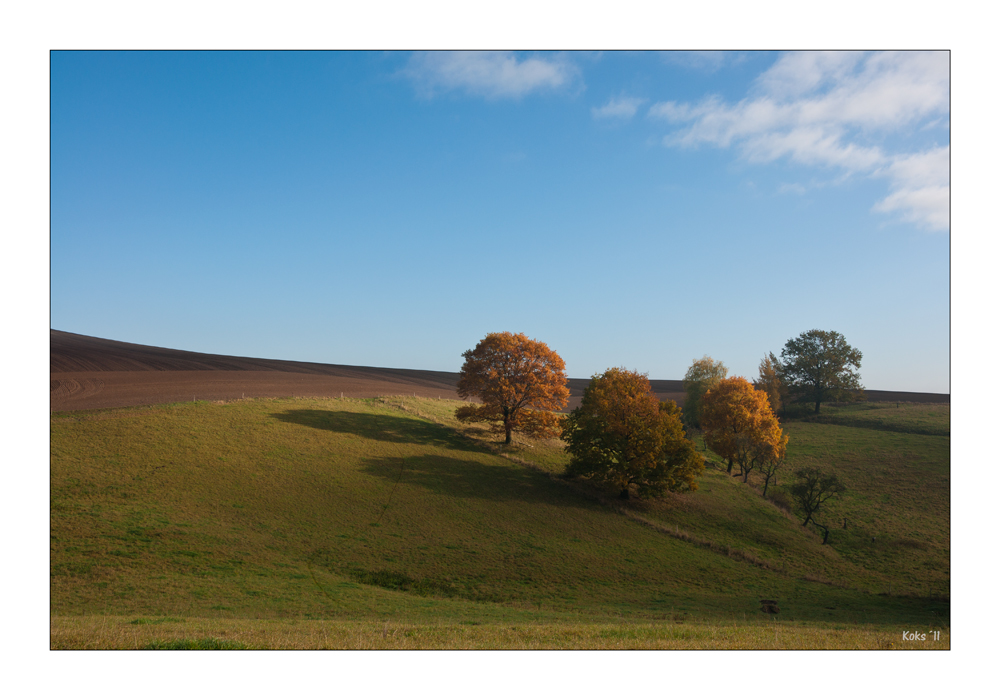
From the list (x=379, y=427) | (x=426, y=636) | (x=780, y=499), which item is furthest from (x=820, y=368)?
(x=426, y=636)

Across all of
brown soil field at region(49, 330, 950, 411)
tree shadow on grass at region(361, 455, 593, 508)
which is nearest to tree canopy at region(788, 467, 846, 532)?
tree shadow on grass at region(361, 455, 593, 508)

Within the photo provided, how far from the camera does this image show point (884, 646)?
15.3 metres

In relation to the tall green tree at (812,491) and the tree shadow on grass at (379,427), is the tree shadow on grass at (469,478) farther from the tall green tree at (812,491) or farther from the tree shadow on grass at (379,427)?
the tall green tree at (812,491)

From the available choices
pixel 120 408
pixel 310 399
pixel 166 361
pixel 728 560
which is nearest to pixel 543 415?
pixel 728 560

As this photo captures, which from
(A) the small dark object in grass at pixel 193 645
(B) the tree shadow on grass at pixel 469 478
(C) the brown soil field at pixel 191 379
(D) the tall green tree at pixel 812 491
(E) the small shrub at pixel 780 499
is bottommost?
(E) the small shrub at pixel 780 499

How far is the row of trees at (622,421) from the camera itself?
4519cm

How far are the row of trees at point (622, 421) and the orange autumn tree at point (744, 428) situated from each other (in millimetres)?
115

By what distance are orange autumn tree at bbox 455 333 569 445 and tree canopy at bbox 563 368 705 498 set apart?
563 centimetres

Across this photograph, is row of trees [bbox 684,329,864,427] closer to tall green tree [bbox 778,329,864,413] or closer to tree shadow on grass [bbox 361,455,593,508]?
tall green tree [bbox 778,329,864,413]

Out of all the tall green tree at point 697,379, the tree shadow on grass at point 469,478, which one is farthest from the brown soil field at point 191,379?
the tree shadow on grass at point 469,478

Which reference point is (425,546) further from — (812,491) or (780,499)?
(780,499)

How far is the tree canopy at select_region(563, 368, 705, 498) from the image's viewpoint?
44.6m

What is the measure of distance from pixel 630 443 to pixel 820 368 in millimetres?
57479

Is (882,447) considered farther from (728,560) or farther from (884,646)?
(884,646)
